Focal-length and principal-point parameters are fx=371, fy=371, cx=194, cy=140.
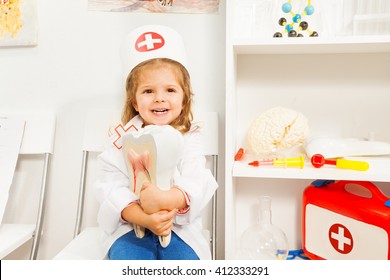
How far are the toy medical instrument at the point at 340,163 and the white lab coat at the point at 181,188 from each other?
0.26 m

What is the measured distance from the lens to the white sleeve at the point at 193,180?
29.6 inches

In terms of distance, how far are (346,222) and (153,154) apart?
0.51 m

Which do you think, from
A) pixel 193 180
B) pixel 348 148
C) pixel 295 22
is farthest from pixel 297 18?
pixel 193 180

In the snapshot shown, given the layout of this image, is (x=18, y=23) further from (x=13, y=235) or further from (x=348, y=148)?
(x=348, y=148)

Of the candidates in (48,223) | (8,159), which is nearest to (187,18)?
(8,159)

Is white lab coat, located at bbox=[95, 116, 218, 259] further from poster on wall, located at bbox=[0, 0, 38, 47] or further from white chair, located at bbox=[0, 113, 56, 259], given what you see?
poster on wall, located at bbox=[0, 0, 38, 47]

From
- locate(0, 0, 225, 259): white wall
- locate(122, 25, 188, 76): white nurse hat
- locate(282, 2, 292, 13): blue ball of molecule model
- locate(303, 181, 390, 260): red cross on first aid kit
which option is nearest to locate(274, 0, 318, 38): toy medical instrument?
locate(282, 2, 292, 13): blue ball of molecule model

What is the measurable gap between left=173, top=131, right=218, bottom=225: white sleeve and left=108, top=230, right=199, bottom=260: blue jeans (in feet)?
0.18

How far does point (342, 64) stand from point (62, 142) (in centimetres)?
87

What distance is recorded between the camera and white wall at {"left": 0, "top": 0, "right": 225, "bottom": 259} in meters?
1.10

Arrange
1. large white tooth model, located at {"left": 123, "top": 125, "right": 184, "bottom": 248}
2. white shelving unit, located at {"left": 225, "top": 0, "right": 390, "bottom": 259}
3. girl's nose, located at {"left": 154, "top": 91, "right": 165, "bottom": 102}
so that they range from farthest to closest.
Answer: white shelving unit, located at {"left": 225, "top": 0, "right": 390, "bottom": 259} < girl's nose, located at {"left": 154, "top": 91, "right": 165, "bottom": 102} < large white tooth model, located at {"left": 123, "top": 125, "right": 184, "bottom": 248}

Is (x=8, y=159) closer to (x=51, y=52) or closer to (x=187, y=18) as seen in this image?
(x=51, y=52)

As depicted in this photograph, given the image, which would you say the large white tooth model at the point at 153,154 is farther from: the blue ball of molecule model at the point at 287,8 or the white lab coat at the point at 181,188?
the blue ball of molecule model at the point at 287,8

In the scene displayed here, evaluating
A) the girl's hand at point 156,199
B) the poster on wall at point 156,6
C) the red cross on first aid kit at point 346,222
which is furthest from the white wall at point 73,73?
the girl's hand at point 156,199
